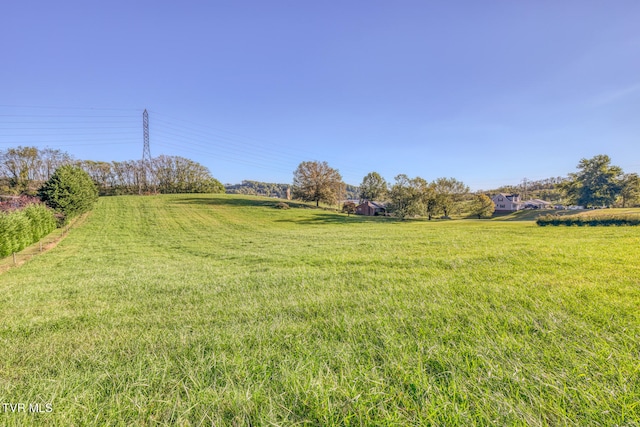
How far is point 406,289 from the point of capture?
155 inches

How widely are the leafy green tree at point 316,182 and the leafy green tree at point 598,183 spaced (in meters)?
46.9

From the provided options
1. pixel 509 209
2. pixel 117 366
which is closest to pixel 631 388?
pixel 117 366

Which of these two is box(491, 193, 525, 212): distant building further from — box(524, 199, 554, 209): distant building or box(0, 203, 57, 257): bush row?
box(0, 203, 57, 257): bush row

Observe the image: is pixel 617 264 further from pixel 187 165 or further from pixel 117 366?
pixel 187 165

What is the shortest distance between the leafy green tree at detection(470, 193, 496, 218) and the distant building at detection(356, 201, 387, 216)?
18351mm

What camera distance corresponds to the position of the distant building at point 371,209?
57656 millimetres

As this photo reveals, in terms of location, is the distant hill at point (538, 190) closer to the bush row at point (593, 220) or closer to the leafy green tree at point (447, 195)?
the leafy green tree at point (447, 195)

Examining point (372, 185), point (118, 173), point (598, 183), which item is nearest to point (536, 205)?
point (598, 183)

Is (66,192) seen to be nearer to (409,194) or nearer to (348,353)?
(348,353)

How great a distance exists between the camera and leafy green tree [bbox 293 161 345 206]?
57594 mm

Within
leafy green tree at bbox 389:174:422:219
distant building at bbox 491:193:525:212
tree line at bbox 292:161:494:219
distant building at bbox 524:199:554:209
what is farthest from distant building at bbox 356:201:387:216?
distant building at bbox 524:199:554:209

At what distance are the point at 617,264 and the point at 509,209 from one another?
2969 inches

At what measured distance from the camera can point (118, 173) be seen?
65.0m

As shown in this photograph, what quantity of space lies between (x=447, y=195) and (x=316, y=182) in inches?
1085
